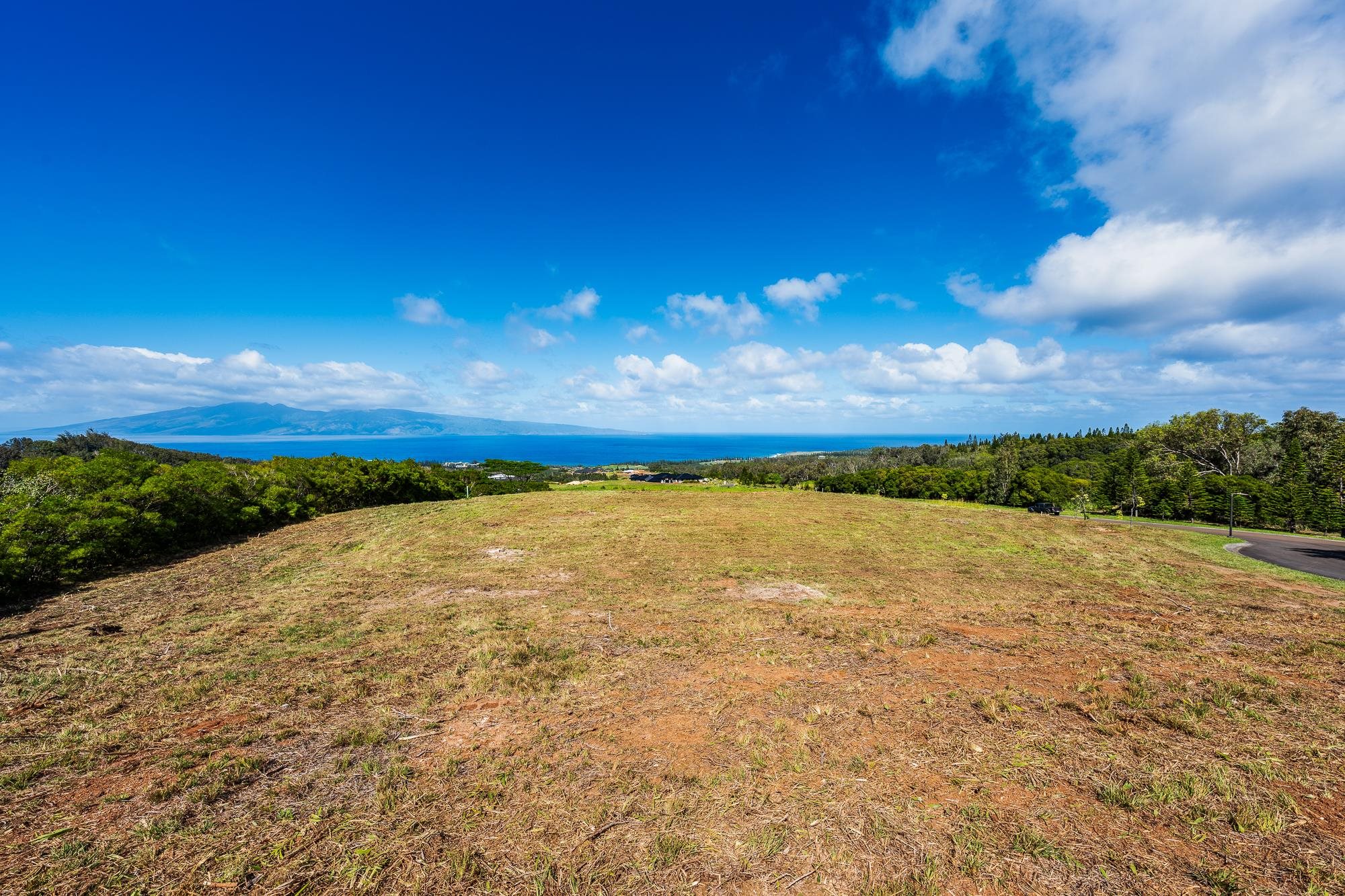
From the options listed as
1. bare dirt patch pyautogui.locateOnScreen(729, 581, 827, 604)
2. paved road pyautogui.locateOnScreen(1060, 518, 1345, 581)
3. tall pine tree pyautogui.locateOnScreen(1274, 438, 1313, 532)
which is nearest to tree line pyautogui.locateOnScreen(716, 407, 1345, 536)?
tall pine tree pyautogui.locateOnScreen(1274, 438, 1313, 532)

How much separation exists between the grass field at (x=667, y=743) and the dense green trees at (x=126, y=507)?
5.00 ft

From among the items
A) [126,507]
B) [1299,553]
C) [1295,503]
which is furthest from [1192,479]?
[126,507]

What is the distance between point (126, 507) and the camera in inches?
529

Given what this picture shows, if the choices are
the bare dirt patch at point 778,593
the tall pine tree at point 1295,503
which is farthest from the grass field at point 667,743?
the tall pine tree at point 1295,503

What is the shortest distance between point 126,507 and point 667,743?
18500 millimetres

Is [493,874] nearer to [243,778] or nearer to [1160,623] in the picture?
[243,778]

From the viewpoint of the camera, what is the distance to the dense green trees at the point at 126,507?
1088cm

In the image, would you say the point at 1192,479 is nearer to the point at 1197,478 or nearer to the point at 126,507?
the point at 1197,478

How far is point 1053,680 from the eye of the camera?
632 centimetres

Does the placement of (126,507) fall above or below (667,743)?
above

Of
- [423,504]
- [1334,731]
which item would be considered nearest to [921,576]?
[1334,731]

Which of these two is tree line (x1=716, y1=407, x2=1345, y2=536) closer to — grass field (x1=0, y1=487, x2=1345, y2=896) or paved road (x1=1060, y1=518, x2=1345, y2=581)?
paved road (x1=1060, y1=518, x2=1345, y2=581)

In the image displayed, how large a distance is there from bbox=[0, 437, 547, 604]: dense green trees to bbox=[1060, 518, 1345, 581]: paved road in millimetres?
38123

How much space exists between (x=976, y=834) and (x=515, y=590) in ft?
32.1
